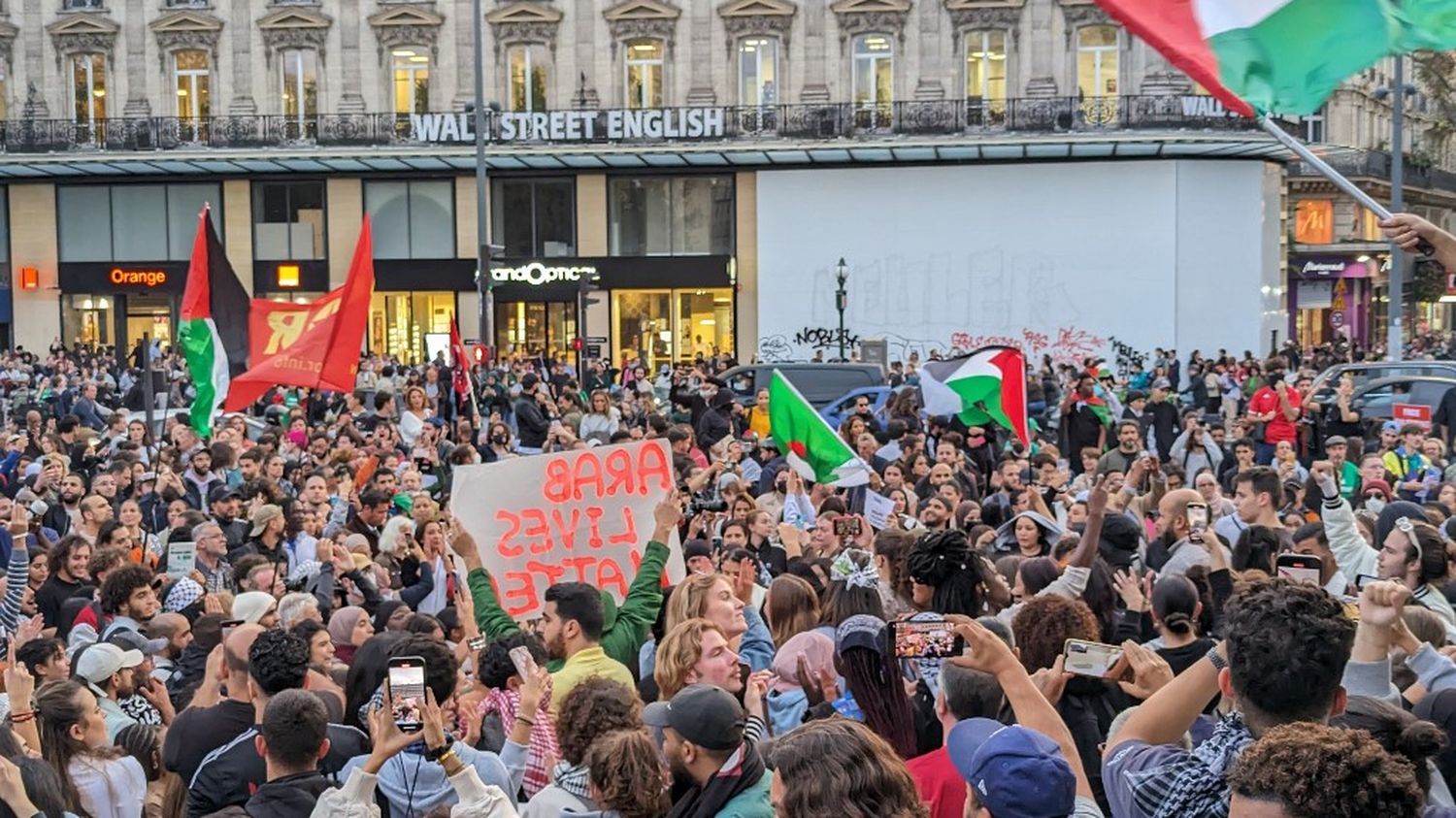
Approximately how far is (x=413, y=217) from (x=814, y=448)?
3399 cm

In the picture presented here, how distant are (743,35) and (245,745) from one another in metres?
40.3

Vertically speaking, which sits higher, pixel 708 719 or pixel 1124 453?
pixel 708 719

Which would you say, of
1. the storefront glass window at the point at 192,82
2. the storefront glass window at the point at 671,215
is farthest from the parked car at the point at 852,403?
the storefront glass window at the point at 192,82

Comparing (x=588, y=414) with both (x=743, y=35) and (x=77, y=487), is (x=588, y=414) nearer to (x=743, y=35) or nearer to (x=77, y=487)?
(x=77, y=487)

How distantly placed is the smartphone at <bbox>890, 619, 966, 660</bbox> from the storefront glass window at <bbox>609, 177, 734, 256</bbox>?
4116 cm

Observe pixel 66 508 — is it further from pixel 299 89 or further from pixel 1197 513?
pixel 299 89

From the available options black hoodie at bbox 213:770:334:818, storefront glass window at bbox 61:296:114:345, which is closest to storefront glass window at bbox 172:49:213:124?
storefront glass window at bbox 61:296:114:345

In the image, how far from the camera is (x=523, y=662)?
6.55 meters

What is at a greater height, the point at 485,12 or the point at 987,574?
the point at 485,12

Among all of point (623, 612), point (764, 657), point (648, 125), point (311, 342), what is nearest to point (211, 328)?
point (311, 342)

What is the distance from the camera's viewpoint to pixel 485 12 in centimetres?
4597

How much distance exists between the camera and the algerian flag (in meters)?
14.4

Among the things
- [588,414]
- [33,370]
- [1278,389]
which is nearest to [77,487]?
[588,414]

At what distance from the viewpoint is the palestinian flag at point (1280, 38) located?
28.1 ft
